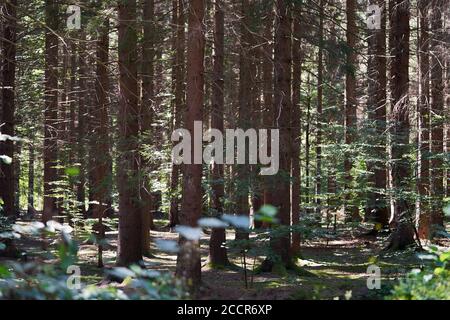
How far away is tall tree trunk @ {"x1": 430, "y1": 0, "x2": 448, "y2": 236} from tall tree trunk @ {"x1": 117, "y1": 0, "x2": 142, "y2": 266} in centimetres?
762

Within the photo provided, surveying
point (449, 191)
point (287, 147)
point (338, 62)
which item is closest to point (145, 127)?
point (287, 147)

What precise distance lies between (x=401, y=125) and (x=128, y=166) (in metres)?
7.83

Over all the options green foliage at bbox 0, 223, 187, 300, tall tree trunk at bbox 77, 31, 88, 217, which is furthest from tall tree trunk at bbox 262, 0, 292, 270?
green foliage at bbox 0, 223, 187, 300

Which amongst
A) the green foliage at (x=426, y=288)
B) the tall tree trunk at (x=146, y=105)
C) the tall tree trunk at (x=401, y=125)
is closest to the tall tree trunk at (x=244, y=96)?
the tall tree trunk at (x=146, y=105)

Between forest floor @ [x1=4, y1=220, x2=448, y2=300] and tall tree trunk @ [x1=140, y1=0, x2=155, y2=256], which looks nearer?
forest floor @ [x1=4, y1=220, x2=448, y2=300]

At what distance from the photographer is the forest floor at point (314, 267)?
11.0 m

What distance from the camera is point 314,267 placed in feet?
52.7

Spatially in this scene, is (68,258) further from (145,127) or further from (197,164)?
(145,127)

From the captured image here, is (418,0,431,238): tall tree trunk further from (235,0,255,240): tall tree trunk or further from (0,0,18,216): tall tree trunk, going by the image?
(0,0,18,216): tall tree trunk

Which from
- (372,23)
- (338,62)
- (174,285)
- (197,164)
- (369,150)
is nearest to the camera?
(174,285)

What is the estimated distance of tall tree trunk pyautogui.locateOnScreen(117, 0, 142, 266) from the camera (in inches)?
532

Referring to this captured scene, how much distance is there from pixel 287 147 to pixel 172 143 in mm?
3418

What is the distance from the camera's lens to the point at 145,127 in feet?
59.3

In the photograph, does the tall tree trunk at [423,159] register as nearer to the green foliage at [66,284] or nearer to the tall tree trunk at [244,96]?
the tall tree trunk at [244,96]
